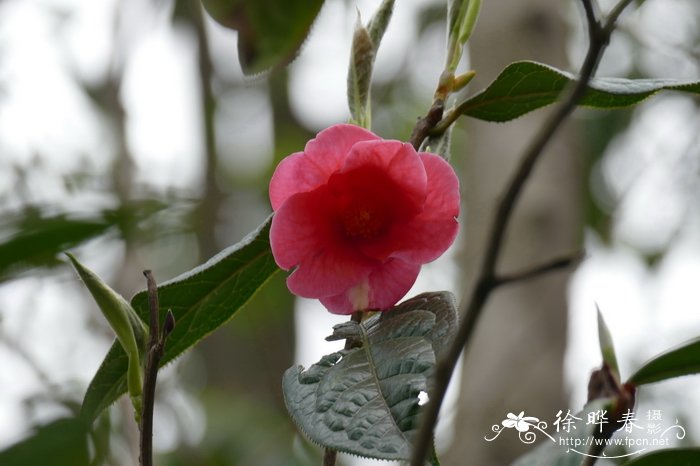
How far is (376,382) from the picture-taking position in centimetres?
63

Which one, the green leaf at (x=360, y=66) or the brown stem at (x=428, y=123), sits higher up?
the green leaf at (x=360, y=66)

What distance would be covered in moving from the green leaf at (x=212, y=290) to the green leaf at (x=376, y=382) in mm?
109

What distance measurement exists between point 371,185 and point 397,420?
23 cm

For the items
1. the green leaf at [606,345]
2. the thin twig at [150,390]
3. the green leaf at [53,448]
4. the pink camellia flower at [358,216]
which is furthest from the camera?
the pink camellia flower at [358,216]

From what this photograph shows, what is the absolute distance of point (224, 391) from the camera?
11.7 feet

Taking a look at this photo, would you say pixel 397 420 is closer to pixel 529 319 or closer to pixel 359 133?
pixel 359 133

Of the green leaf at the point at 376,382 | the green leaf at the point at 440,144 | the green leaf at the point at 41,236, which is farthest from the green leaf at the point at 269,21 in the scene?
the green leaf at the point at 440,144

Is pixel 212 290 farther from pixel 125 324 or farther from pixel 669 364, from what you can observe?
pixel 669 364

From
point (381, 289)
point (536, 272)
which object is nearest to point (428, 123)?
point (381, 289)

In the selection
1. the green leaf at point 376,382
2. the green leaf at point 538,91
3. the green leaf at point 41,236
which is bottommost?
the green leaf at point 376,382

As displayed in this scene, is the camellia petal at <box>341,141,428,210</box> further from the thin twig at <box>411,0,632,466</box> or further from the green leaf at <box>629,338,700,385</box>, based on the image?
the thin twig at <box>411,0,632,466</box>

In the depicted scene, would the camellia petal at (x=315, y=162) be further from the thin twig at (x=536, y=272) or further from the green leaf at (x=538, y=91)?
the thin twig at (x=536, y=272)

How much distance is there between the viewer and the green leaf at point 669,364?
0.67m

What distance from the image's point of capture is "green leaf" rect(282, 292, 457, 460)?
57 centimetres
